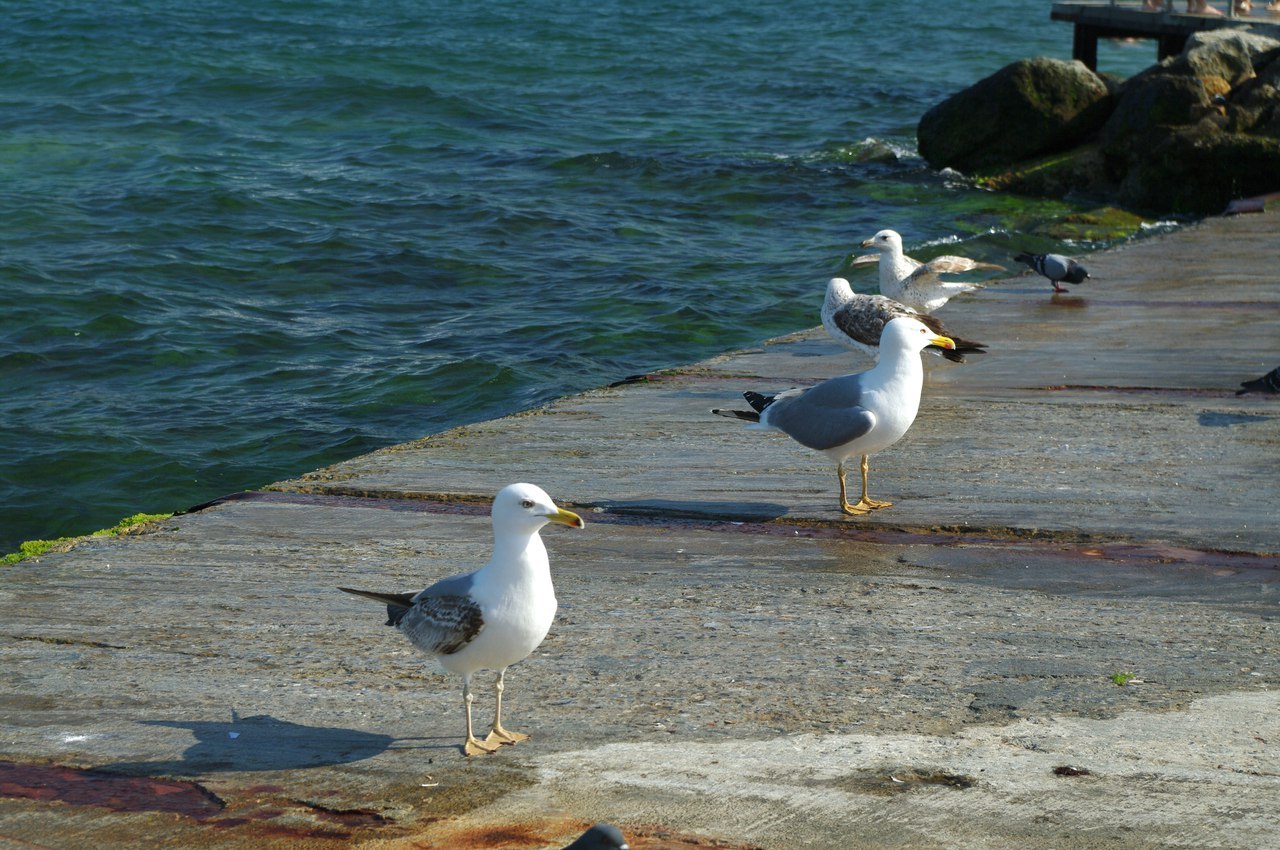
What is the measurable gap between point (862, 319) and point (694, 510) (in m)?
3.08

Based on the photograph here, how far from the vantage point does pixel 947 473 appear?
7.12 meters

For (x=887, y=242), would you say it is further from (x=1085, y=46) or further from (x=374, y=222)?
(x=1085, y=46)

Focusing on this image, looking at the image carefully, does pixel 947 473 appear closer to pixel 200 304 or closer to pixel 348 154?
pixel 200 304

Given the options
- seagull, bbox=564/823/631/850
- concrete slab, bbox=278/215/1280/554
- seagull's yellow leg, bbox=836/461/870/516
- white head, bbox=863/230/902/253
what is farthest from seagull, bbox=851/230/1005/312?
seagull, bbox=564/823/631/850

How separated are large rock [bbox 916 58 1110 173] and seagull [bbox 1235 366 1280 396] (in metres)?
13.4

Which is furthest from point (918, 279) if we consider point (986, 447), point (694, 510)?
point (694, 510)

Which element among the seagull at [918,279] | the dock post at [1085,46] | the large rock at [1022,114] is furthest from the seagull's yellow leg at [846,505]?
the dock post at [1085,46]

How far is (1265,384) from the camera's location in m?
8.15

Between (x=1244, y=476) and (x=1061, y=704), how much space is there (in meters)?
2.87

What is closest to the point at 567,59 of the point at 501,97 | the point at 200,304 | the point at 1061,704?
the point at 501,97

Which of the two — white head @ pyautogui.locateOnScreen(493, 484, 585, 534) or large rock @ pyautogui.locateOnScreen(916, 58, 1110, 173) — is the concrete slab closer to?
white head @ pyautogui.locateOnScreen(493, 484, 585, 534)

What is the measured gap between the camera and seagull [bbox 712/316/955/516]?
20.6ft

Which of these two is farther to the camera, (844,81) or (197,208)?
(844,81)

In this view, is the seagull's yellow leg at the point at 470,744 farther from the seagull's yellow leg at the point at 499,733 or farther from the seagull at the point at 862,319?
the seagull at the point at 862,319
